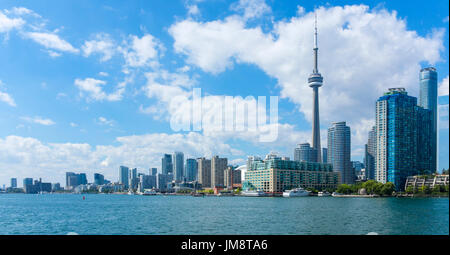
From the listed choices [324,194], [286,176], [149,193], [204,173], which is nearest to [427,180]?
[324,194]

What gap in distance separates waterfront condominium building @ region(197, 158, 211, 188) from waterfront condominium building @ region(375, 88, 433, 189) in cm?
4435

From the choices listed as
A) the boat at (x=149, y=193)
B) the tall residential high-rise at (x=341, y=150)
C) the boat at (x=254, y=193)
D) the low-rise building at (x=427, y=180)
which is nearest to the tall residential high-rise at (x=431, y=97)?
the low-rise building at (x=427, y=180)

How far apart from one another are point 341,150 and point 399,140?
31.8 m

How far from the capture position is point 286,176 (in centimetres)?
7338

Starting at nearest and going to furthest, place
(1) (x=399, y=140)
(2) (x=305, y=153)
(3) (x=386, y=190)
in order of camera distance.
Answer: (3) (x=386, y=190)
(1) (x=399, y=140)
(2) (x=305, y=153)

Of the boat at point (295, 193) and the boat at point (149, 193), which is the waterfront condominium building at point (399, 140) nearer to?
the boat at point (295, 193)

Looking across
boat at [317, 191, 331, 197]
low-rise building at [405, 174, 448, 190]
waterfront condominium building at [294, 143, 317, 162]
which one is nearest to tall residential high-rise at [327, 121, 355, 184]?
waterfront condominium building at [294, 143, 317, 162]

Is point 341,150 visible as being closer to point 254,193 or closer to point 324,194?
point 324,194

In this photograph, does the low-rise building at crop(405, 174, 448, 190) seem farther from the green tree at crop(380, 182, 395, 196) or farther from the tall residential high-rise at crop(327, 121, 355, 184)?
the tall residential high-rise at crop(327, 121, 355, 184)

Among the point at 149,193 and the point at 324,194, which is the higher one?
the point at 324,194

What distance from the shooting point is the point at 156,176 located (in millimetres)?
112312

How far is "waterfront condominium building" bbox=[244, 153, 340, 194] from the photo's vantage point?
2844 inches
